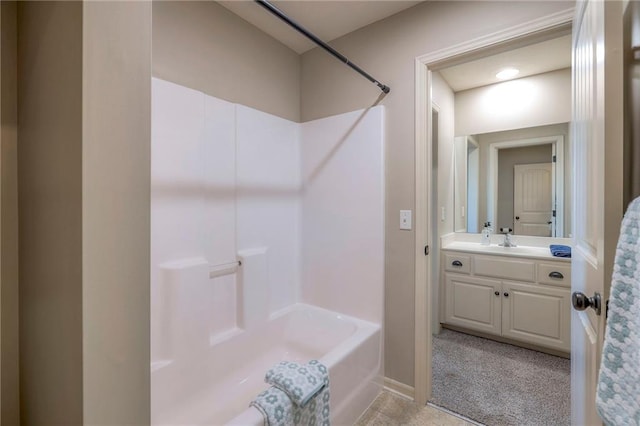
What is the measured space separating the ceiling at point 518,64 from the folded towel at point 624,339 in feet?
6.61

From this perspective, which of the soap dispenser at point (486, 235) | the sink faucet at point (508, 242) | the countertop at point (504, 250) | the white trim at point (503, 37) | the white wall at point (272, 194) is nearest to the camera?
the white trim at point (503, 37)

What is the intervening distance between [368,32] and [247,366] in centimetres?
241

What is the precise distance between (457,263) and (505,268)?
0.39m

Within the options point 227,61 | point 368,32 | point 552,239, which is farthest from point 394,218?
point 552,239

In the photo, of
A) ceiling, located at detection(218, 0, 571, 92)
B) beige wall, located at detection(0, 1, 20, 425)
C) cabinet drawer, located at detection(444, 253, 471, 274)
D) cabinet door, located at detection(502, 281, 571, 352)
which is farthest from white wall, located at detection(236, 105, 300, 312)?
cabinet door, located at detection(502, 281, 571, 352)

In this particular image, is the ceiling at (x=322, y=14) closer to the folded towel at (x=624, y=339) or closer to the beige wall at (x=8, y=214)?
the beige wall at (x=8, y=214)

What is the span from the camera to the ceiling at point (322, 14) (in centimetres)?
174

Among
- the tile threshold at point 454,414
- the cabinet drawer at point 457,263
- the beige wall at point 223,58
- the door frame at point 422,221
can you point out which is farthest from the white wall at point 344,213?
the cabinet drawer at point 457,263

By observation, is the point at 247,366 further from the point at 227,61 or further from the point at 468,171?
the point at 468,171

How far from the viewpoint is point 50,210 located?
517mm

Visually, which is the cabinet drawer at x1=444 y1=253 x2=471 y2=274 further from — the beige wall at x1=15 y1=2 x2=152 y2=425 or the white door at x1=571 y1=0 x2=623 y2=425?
the beige wall at x1=15 y1=2 x2=152 y2=425

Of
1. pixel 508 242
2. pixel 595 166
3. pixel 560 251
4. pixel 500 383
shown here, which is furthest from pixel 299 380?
pixel 508 242

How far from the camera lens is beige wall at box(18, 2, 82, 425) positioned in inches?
18.8

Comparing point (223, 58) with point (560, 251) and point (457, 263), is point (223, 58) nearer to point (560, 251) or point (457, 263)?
point (457, 263)
